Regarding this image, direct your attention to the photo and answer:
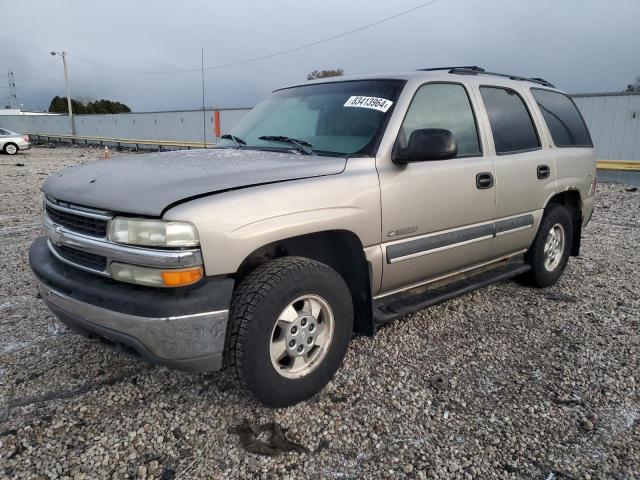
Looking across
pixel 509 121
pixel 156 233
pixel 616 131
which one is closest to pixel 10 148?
pixel 616 131

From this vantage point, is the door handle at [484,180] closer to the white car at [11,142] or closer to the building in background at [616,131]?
the building in background at [616,131]

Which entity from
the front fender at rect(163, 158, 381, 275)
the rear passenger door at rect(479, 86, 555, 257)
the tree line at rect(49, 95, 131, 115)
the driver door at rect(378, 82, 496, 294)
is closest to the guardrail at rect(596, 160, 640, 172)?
the rear passenger door at rect(479, 86, 555, 257)

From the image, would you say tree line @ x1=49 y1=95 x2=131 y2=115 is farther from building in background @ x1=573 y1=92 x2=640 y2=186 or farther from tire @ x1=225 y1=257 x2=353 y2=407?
tire @ x1=225 y1=257 x2=353 y2=407

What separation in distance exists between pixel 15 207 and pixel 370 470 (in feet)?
29.3

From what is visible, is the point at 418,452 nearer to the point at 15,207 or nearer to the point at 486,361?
the point at 486,361

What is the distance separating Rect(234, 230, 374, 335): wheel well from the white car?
→ 84.2 ft

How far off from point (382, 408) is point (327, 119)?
1864 millimetres

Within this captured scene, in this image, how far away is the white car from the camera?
23.4 metres

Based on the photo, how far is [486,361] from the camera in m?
3.29

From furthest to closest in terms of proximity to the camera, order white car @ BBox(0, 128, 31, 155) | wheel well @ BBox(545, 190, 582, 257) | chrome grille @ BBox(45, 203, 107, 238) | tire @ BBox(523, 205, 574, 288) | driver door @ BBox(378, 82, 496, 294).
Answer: white car @ BBox(0, 128, 31, 155), wheel well @ BBox(545, 190, 582, 257), tire @ BBox(523, 205, 574, 288), driver door @ BBox(378, 82, 496, 294), chrome grille @ BBox(45, 203, 107, 238)

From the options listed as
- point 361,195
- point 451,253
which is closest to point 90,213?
point 361,195

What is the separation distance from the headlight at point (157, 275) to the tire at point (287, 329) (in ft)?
0.94

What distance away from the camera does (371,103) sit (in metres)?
3.20

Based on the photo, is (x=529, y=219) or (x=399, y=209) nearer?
(x=399, y=209)
